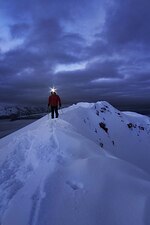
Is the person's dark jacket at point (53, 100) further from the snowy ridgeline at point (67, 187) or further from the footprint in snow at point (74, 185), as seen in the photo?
the footprint in snow at point (74, 185)

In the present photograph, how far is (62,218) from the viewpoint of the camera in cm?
659

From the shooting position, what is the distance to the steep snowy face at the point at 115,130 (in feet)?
80.3

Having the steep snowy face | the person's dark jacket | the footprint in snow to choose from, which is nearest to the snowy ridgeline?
the footprint in snow

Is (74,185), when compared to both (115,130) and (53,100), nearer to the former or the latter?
(53,100)

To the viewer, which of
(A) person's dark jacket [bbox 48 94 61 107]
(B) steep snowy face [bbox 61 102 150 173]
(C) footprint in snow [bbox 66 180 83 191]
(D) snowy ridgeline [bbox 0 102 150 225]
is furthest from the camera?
(B) steep snowy face [bbox 61 102 150 173]

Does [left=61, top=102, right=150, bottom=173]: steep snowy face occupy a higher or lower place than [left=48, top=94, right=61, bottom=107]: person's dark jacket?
lower

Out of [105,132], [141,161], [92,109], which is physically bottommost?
[141,161]

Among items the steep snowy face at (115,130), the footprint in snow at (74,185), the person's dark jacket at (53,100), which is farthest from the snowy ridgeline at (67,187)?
the steep snowy face at (115,130)

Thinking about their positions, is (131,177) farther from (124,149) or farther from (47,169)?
(124,149)

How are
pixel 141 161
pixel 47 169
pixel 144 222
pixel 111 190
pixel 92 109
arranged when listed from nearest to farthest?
1. pixel 144 222
2. pixel 111 190
3. pixel 47 169
4. pixel 141 161
5. pixel 92 109

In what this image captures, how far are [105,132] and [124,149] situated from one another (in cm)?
271

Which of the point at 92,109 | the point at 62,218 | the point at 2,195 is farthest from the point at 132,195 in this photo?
the point at 92,109

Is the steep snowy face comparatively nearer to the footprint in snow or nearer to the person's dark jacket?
the person's dark jacket

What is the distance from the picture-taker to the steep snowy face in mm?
24469
